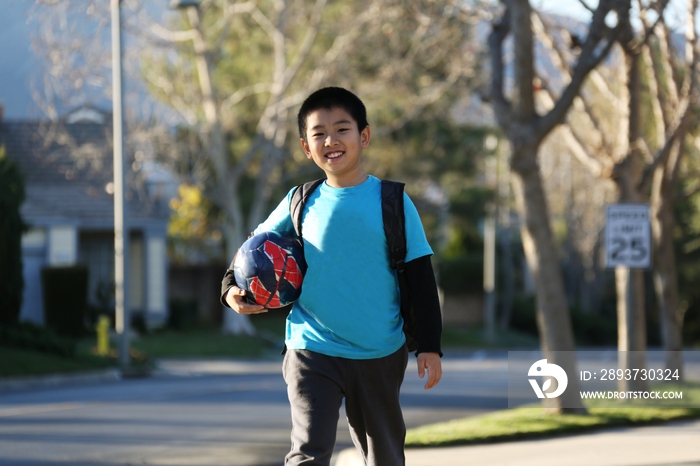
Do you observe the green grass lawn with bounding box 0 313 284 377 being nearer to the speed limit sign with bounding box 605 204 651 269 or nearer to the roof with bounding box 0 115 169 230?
the roof with bounding box 0 115 169 230

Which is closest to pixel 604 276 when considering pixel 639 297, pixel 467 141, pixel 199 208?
pixel 467 141

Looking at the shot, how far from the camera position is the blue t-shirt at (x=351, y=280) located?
4461 mm

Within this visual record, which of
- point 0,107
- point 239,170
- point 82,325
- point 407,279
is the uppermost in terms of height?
point 0,107

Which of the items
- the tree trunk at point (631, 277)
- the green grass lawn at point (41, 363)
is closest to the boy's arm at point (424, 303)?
the tree trunk at point (631, 277)

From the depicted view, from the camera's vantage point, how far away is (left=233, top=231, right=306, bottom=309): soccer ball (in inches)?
175

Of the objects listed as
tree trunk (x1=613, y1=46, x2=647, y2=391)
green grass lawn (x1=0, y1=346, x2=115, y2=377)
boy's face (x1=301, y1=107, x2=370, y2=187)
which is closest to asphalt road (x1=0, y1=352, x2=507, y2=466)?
green grass lawn (x1=0, y1=346, x2=115, y2=377)

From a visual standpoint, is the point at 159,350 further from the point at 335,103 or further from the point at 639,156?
the point at 335,103

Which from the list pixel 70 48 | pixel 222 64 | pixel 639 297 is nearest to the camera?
pixel 639 297

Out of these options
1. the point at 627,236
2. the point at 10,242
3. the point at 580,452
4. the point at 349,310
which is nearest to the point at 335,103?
the point at 349,310

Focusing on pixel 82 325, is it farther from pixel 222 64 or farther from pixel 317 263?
pixel 317 263

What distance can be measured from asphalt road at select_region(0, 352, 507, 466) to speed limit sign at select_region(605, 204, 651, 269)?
8.68 ft

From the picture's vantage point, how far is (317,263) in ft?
14.8

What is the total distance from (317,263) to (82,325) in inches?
981

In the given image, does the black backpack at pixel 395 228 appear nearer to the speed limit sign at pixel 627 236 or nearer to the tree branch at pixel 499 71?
the tree branch at pixel 499 71
